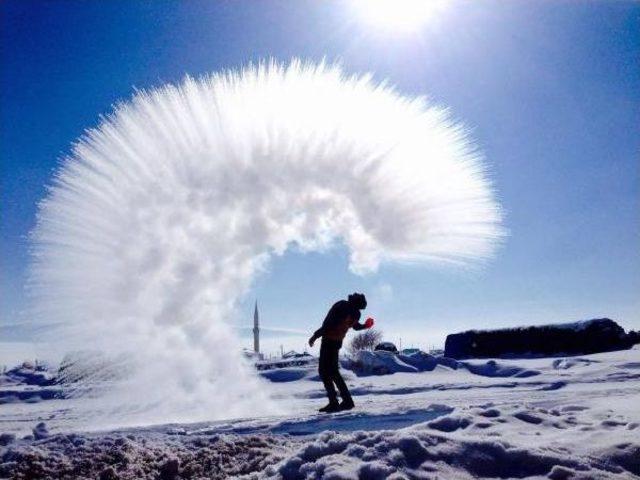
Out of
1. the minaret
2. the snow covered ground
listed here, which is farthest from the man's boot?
the minaret

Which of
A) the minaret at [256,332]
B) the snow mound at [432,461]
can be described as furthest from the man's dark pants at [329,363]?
the minaret at [256,332]

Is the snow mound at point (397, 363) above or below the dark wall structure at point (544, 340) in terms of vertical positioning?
below

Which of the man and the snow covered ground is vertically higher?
the man

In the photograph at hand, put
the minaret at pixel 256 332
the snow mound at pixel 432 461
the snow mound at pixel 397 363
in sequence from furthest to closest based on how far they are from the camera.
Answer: the minaret at pixel 256 332 < the snow mound at pixel 397 363 < the snow mound at pixel 432 461

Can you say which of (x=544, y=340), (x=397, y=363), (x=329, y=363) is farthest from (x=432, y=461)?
(x=544, y=340)

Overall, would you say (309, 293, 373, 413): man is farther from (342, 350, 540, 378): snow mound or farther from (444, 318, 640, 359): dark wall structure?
(444, 318, 640, 359): dark wall structure

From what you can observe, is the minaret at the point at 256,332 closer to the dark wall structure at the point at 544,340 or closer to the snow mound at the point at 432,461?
the dark wall structure at the point at 544,340

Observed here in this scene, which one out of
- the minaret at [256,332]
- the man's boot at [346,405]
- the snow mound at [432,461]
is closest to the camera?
the snow mound at [432,461]

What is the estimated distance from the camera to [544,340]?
24703mm

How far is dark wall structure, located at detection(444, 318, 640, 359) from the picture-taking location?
2216 centimetres

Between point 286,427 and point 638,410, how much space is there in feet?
11.0

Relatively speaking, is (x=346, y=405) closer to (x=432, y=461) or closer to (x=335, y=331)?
(x=335, y=331)

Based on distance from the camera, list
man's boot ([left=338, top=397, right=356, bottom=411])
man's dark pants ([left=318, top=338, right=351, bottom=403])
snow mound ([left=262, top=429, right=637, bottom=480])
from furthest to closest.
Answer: man's dark pants ([left=318, top=338, right=351, bottom=403])
man's boot ([left=338, top=397, right=356, bottom=411])
snow mound ([left=262, top=429, right=637, bottom=480])

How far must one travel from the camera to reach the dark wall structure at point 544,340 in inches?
872
